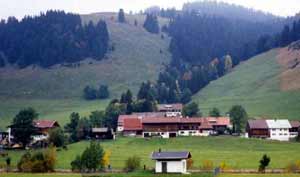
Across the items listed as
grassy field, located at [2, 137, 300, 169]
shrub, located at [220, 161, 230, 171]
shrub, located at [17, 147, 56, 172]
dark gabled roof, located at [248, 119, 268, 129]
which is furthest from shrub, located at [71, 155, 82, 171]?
dark gabled roof, located at [248, 119, 268, 129]

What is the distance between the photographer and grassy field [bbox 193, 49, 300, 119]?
148 metres

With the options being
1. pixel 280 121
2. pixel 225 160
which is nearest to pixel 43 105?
pixel 280 121

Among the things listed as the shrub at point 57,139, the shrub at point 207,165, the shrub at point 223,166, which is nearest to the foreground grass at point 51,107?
the shrub at point 57,139

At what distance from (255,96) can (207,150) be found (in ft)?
255

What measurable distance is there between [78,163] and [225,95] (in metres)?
112

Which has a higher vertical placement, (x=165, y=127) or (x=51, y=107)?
(x=51, y=107)

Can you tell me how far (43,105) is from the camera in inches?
7333

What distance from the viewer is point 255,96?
169 meters

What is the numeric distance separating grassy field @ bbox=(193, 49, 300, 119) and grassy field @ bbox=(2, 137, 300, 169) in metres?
38.5

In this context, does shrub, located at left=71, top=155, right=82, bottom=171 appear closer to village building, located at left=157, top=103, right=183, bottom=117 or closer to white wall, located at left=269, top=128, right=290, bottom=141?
white wall, located at left=269, top=128, right=290, bottom=141

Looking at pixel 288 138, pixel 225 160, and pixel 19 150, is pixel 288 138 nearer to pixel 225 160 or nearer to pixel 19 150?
pixel 225 160

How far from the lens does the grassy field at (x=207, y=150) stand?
260 feet

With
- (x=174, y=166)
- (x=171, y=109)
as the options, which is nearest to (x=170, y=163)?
(x=174, y=166)

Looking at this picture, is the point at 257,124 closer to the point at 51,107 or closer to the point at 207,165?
the point at 207,165
